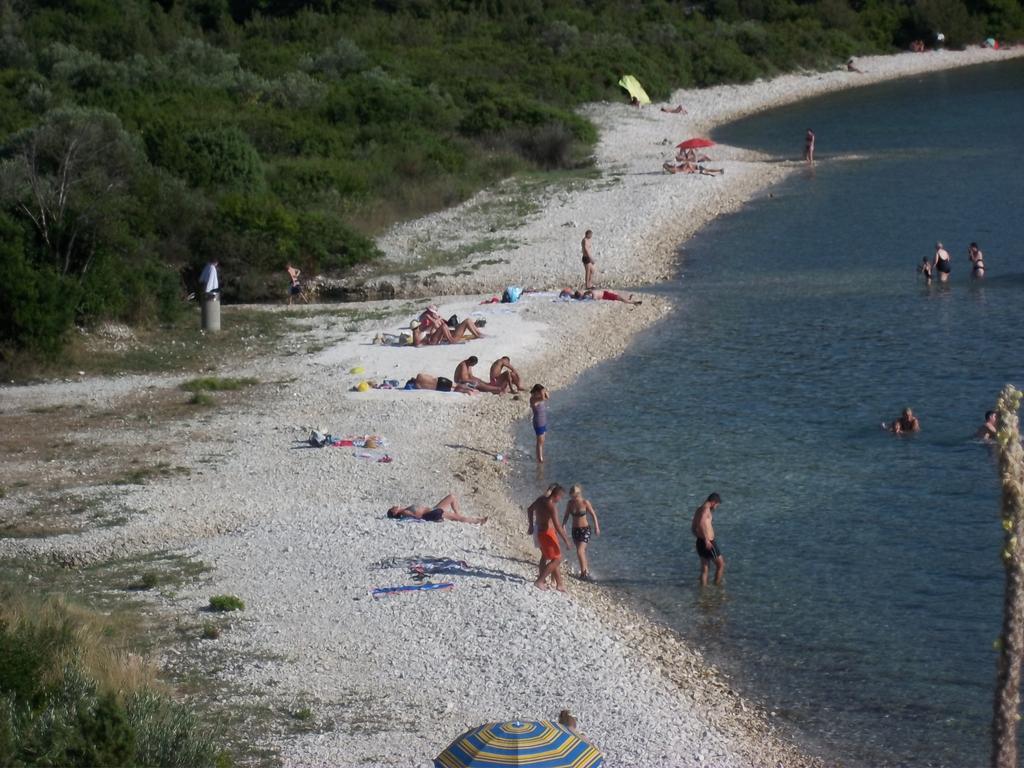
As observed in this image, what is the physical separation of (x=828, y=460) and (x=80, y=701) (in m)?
14.1

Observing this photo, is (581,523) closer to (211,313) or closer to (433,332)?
(433,332)

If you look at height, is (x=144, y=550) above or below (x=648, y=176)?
below

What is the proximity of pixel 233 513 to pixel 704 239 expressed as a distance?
22465 mm

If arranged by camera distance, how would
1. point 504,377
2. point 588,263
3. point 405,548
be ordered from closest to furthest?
point 405,548 → point 504,377 → point 588,263

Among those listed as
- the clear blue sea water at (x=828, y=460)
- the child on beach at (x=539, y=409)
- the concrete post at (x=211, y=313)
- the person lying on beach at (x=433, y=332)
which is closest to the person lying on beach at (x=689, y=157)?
the clear blue sea water at (x=828, y=460)

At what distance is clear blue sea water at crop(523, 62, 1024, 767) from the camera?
15102 millimetres

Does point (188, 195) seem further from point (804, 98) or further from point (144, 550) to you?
point (804, 98)

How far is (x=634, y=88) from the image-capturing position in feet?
208

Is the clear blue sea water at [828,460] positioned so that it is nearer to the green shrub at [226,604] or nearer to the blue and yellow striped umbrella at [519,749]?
the blue and yellow striped umbrella at [519,749]

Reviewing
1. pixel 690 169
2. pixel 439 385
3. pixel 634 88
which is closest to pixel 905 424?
pixel 439 385

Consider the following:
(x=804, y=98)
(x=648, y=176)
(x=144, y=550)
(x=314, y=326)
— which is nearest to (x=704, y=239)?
(x=648, y=176)

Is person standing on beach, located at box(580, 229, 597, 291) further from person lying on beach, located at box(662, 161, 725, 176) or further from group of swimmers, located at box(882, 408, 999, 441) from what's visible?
person lying on beach, located at box(662, 161, 725, 176)

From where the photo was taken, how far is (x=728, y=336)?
29562 millimetres

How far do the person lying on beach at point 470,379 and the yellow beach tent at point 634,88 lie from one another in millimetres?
39618
